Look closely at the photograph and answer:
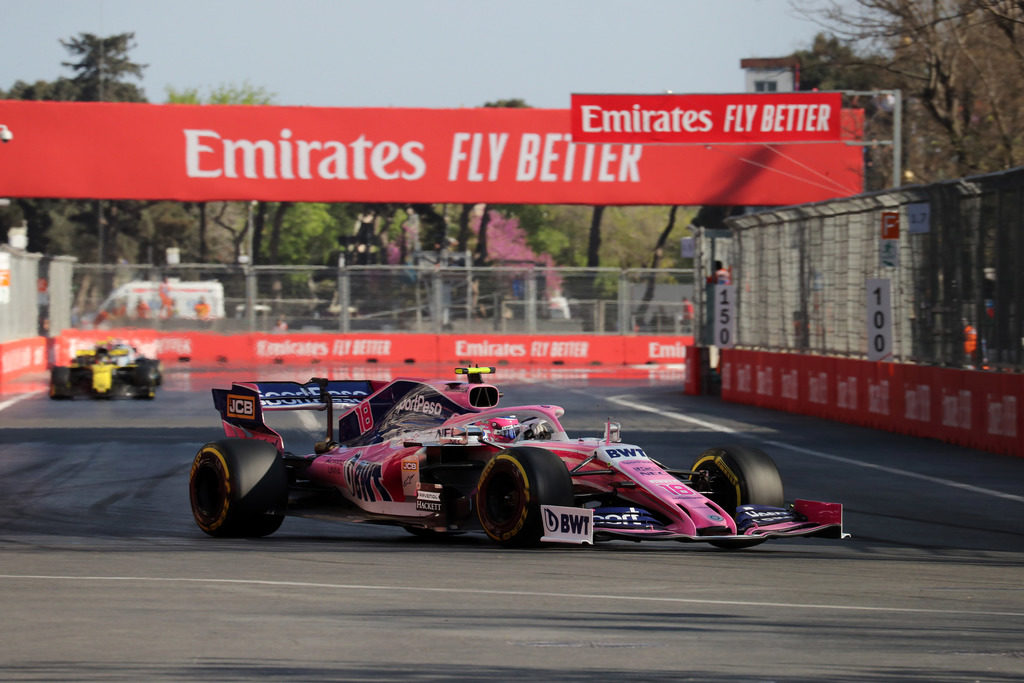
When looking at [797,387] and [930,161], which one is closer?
[797,387]

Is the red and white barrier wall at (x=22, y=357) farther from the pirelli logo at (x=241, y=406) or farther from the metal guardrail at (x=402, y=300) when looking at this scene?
the pirelli logo at (x=241, y=406)

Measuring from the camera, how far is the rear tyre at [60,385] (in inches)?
1085

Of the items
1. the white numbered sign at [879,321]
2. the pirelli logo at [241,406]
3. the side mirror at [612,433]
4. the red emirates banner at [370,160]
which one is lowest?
the side mirror at [612,433]

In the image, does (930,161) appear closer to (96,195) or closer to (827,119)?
(827,119)

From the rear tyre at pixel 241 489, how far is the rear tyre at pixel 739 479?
116 inches

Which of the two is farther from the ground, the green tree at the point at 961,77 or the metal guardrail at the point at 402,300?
the green tree at the point at 961,77

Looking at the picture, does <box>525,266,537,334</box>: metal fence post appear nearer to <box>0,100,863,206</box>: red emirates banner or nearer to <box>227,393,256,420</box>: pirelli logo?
<box>0,100,863,206</box>: red emirates banner

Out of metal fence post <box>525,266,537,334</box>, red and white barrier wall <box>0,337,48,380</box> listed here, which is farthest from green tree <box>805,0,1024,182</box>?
red and white barrier wall <box>0,337,48,380</box>

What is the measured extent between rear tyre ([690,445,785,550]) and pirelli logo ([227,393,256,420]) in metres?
3.58

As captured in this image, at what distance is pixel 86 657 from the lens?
6.84 meters

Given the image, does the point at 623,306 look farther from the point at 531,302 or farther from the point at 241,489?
the point at 241,489

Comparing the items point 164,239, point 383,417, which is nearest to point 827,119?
point 383,417

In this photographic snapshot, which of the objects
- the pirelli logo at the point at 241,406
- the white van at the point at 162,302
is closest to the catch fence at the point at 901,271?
the pirelli logo at the point at 241,406

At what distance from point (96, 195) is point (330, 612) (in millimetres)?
36251
